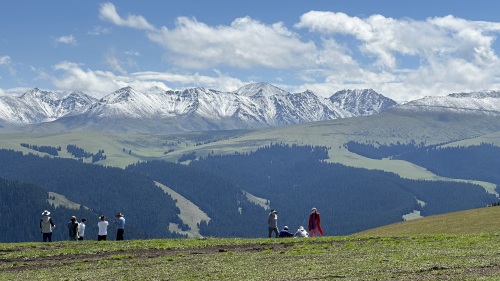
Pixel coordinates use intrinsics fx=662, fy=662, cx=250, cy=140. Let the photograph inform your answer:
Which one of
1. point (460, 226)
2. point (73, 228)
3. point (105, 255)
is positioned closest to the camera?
point (105, 255)

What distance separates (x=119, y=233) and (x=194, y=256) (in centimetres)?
2151

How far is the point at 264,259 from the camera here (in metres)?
45.4

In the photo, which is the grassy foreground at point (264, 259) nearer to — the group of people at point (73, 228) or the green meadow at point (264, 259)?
the green meadow at point (264, 259)

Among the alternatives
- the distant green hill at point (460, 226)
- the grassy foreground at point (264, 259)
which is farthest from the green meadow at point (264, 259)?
the distant green hill at point (460, 226)

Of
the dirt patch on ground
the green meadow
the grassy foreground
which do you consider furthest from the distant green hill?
the dirt patch on ground

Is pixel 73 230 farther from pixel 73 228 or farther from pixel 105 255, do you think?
pixel 105 255

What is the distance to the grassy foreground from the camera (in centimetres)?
3619

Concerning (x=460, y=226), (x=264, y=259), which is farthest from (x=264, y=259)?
(x=460, y=226)

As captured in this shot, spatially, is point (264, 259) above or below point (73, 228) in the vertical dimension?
below

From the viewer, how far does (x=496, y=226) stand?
67938 mm

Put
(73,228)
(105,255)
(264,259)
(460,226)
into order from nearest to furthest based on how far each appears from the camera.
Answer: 1. (264,259)
2. (105,255)
3. (73,228)
4. (460,226)

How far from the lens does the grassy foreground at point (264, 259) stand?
3619cm

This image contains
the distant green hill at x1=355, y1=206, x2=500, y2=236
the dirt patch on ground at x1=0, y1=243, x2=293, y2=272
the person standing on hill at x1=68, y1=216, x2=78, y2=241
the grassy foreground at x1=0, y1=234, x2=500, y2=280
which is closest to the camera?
the grassy foreground at x1=0, y1=234, x2=500, y2=280

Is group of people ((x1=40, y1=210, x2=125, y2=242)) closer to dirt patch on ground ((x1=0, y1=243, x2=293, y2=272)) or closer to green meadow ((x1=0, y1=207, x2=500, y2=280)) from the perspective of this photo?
green meadow ((x1=0, y1=207, x2=500, y2=280))
